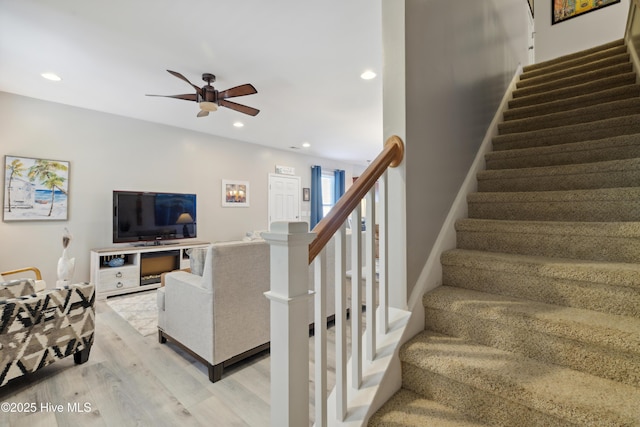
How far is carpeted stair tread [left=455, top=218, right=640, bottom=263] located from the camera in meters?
1.33

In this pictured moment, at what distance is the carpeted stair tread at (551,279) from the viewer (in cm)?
116

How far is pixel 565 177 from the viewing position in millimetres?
1809

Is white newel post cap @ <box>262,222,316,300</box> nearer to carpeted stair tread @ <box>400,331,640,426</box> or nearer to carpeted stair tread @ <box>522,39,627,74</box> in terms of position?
carpeted stair tread @ <box>400,331,640,426</box>

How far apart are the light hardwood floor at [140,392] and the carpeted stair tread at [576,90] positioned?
9.76ft

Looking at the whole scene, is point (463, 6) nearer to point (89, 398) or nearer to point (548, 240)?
point (548, 240)

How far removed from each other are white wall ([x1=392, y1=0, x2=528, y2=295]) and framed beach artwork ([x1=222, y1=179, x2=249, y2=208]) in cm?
474

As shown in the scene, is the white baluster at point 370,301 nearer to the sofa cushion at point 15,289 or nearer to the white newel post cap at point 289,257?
the white newel post cap at point 289,257

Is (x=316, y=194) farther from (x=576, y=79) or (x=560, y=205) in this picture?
(x=560, y=205)

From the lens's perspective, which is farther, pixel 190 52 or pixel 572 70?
pixel 572 70

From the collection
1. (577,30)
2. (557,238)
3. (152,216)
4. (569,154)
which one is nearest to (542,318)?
(557,238)

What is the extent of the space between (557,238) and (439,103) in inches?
37.5

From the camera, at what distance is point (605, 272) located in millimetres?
1194

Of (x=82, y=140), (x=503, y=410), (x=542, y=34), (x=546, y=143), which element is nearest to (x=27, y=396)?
(x=503, y=410)

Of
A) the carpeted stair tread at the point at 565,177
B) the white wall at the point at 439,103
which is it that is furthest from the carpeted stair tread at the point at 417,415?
the carpeted stair tread at the point at 565,177
